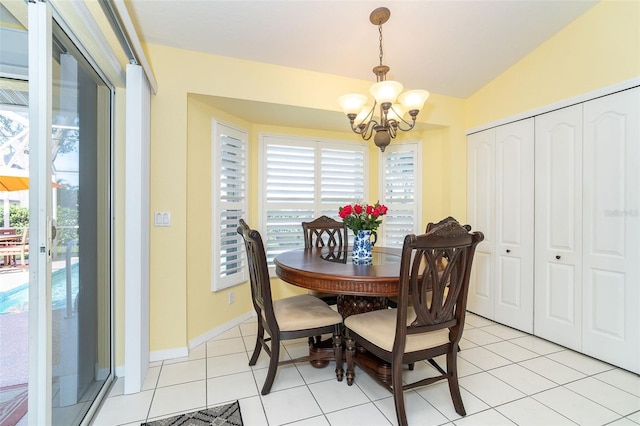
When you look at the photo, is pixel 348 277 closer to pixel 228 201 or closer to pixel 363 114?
pixel 363 114

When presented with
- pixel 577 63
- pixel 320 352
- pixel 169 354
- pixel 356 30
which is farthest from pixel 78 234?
pixel 577 63

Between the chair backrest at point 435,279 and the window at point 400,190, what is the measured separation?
2215mm

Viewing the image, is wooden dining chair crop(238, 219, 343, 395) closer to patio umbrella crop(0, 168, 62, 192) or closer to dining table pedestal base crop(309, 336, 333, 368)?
dining table pedestal base crop(309, 336, 333, 368)

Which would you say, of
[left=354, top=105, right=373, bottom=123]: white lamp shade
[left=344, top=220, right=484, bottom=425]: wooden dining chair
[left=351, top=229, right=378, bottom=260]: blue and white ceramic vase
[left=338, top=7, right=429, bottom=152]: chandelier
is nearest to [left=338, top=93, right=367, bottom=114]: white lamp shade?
[left=338, top=7, right=429, bottom=152]: chandelier

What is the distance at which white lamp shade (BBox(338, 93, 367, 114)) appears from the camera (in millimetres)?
2246

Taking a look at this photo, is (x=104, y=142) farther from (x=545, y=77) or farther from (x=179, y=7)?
(x=545, y=77)

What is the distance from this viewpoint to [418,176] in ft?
12.7

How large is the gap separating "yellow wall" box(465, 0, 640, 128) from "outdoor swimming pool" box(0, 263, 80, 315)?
3.85m

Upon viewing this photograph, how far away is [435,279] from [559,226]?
189 centimetres

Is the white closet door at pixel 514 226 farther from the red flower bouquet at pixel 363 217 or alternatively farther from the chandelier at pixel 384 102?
the red flower bouquet at pixel 363 217

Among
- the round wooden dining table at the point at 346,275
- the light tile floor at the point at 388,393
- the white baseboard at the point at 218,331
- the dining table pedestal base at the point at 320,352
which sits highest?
the round wooden dining table at the point at 346,275

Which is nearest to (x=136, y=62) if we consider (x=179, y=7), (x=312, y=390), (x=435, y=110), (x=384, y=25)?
(x=179, y=7)

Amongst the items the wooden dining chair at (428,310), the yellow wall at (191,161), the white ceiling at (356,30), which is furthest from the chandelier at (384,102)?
the wooden dining chair at (428,310)

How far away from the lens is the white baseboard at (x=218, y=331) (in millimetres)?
2629
